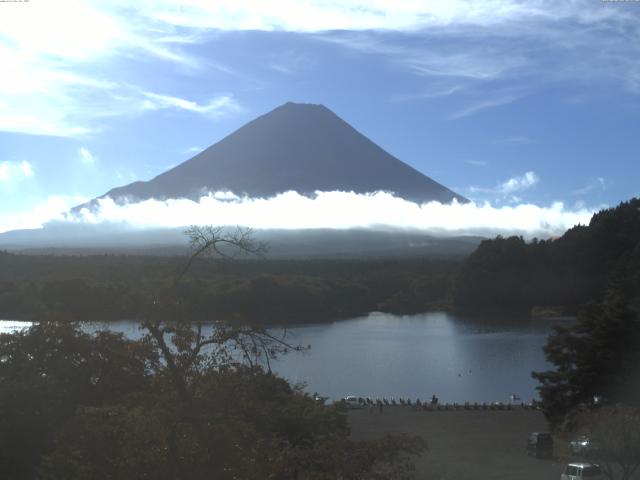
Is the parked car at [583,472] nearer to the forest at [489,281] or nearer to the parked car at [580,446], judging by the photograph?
the parked car at [580,446]

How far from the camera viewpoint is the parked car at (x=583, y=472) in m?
8.10

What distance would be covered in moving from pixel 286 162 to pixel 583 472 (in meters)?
80.5

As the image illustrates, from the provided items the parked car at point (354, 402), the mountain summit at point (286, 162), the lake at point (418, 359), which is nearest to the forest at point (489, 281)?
the lake at point (418, 359)

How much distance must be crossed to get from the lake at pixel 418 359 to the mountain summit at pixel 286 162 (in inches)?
2047

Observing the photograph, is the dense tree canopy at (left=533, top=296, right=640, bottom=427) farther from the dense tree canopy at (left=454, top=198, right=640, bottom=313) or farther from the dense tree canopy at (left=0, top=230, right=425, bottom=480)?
the dense tree canopy at (left=454, top=198, right=640, bottom=313)

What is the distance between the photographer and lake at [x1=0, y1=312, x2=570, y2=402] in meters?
19.0

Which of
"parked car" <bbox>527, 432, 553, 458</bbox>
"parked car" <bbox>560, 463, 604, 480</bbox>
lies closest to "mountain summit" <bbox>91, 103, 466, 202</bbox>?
"parked car" <bbox>527, 432, 553, 458</bbox>

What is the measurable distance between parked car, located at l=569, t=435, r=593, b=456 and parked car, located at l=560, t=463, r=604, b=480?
258 millimetres

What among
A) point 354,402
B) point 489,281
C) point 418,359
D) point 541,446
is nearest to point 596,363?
point 541,446

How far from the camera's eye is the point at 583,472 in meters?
8.14

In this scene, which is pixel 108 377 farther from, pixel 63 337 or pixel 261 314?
pixel 261 314

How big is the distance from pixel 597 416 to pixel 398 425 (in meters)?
6.38

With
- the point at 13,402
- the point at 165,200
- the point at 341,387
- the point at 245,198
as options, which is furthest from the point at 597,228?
the point at 165,200

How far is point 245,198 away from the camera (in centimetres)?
8625
